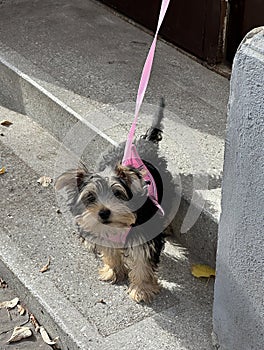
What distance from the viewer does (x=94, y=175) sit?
350cm

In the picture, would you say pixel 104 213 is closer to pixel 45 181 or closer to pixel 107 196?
pixel 107 196

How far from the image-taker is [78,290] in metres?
3.92

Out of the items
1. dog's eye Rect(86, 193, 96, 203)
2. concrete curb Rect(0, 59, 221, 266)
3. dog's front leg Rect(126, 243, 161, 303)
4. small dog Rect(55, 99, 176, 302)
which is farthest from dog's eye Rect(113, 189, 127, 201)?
concrete curb Rect(0, 59, 221, 266)

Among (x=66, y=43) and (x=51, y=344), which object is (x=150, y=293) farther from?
(x=66, y=43)

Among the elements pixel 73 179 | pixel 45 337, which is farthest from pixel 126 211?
pixel 45 337

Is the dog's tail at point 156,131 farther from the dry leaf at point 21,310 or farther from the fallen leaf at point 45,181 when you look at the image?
the dry leaf at point 21,310

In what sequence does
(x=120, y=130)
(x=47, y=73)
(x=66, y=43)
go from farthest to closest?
(x=66, y=43), (x=47, y=73), (x=120, y=130)

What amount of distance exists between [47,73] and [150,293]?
1.96 meters

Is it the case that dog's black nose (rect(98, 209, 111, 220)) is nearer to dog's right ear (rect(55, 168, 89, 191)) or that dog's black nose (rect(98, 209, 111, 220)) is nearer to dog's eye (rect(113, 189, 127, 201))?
dog's eye (rect(113, 189, 127, 201))

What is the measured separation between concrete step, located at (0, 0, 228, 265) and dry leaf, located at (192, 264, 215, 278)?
0.04m

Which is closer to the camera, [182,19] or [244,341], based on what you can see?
[244,341]

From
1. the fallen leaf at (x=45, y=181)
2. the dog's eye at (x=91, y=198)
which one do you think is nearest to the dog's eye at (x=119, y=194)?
the dog's eye at (x=91, y=198)

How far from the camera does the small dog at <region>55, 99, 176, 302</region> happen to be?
11.3ft

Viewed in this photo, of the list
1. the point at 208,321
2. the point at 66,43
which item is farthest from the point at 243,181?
the point at 66,43
